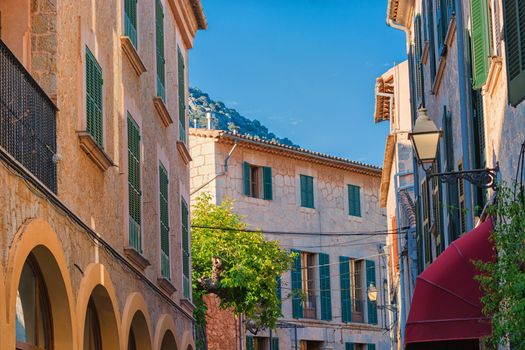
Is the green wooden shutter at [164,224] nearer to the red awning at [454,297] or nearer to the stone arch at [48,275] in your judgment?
the stone arch at [48,275]

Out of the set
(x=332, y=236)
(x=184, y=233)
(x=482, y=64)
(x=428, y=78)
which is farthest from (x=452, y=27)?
(x=332, y=236)

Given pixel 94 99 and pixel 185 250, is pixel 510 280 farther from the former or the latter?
pixel 185 250

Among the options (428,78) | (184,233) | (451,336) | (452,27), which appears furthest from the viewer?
(184,233)

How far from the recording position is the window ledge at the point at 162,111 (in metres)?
20.4

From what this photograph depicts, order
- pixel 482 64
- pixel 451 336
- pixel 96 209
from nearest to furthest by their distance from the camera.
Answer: pixel 451 336 → pixel 482 64 → pixel 96 209

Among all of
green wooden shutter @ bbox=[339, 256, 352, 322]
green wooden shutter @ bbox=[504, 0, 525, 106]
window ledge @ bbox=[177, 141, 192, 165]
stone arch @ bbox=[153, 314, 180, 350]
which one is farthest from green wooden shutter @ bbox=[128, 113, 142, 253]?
green wooden shutter @ bbox=[339, 256, 352, 322]

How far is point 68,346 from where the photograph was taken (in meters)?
12.6

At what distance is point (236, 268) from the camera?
30969 millimetres

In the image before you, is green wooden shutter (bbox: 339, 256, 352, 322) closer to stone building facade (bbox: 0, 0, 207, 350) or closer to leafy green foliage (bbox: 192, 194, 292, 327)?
leafy green foliage (bbox: 192, 194, 292, 327)

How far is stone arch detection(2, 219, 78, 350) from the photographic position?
10.2m

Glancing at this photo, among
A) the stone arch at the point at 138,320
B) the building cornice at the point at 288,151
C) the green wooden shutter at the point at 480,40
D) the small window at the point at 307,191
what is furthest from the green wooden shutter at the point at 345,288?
the green wooden shutter at the point at 480,40

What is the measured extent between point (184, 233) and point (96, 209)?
9866mm

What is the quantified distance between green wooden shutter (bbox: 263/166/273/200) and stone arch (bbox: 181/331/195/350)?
1806cm

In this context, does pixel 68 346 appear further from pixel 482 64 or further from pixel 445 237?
pixel 445 237
